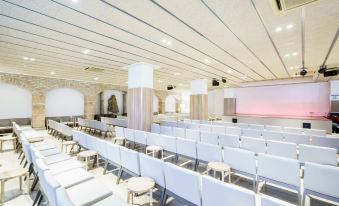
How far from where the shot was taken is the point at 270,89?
1334 cm

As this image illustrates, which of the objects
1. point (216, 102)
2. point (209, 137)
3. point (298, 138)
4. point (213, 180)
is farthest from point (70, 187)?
point (216, 102)

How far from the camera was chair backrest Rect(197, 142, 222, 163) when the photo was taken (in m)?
3.63

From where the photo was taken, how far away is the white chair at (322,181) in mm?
2408

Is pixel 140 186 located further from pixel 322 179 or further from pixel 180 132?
pixel 180 132

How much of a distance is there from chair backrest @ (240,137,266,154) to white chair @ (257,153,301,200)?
4.60 feet

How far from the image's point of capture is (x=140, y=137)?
5582 millimetres

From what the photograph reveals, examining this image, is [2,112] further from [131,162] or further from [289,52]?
[289,52]

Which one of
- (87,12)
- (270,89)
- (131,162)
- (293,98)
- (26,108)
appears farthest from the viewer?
(270,89)

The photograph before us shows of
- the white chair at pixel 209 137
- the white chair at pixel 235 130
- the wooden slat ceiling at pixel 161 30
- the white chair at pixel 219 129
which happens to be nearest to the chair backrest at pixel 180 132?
the white chair at pixel 209 137

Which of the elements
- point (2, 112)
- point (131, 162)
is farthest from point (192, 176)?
point (2, 112)

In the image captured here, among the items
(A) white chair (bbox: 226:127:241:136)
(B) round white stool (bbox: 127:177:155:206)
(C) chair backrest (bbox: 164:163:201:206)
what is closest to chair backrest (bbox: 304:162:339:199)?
(C) chair backrest (bbox: 164:163:201:206)

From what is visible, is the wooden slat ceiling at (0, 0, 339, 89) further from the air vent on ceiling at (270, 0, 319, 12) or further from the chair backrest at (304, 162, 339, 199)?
the chair backrest at (304, 162, 339, 199)

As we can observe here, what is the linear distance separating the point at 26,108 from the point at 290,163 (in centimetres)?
1379

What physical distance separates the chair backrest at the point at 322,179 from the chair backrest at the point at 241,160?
0.78m
